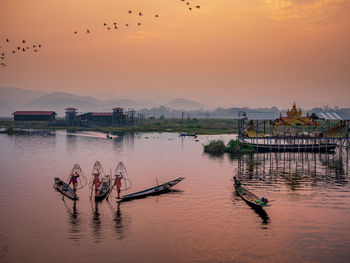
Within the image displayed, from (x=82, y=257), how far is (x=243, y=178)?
23.8 metres

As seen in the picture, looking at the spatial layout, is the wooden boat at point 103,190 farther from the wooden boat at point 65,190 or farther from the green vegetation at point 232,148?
the green vegetation at point 232,148

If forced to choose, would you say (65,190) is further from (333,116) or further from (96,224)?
(333,116)

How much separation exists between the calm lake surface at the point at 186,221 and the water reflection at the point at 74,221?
0.23 ft

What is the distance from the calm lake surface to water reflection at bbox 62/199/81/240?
2.8 inches

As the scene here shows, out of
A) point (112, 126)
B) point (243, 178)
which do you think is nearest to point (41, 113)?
point (112, 126)

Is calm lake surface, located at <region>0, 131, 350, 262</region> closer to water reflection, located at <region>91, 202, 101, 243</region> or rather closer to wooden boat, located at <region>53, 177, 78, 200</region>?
water reflection, located at <region>91, 202, 101, 243</region>

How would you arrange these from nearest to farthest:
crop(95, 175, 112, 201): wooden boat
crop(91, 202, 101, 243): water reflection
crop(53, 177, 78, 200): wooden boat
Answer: crop(91, 202, 101, 243): water reflection, crop(95, 175, 112, 201): wooden boat, crop(53, 177, 78, 200): wooden boat

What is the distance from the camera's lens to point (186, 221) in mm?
23938

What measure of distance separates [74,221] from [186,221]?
7556 millimetres

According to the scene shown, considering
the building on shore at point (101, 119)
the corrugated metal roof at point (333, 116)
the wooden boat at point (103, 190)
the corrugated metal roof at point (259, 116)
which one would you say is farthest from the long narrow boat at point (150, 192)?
the building on shore at point (101, 119)

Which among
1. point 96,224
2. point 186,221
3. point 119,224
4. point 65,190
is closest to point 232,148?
point 65,190

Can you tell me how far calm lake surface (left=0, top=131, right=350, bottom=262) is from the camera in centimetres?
1920

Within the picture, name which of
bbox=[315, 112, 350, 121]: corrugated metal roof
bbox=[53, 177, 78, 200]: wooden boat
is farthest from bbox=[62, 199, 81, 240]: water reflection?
bbox=[315, 112, 350, 121]: corrugated metal roof

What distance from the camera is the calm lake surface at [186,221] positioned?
19.2m
